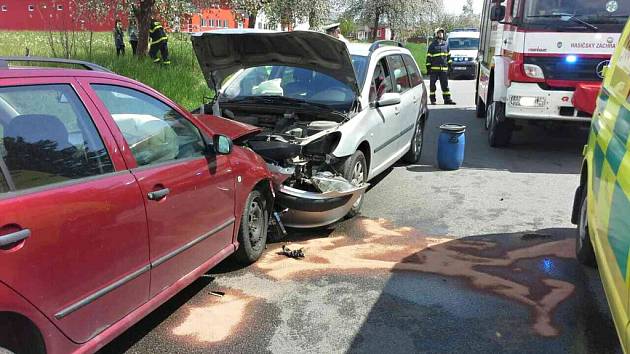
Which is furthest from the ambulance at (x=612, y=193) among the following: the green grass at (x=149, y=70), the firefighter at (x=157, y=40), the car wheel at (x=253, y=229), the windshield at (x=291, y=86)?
the firefighter at (x=157, y=40)

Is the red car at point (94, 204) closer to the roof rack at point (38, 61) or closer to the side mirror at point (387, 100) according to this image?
the roof rack at point (38, 61)

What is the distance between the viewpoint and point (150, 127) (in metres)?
3.40

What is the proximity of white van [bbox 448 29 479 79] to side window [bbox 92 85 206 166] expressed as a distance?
73.3 feet

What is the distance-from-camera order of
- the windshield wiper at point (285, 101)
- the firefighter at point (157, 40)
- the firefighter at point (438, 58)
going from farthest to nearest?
the firefighter at point (438, 58), the firefighter at point (157, 40), the windshield wiper at point (285, 101)

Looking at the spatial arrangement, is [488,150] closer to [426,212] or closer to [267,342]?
[426,212]

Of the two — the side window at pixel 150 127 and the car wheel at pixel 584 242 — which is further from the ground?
the side window at pixel 150 127

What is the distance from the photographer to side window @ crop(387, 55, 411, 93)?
23.4 feet

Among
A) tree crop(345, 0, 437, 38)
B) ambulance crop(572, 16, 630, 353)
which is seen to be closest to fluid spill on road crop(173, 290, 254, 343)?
ambulance crop(572, 16, 630, 353)

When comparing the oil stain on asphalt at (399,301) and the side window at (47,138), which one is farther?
the oil stain on asphalt at (399,301)

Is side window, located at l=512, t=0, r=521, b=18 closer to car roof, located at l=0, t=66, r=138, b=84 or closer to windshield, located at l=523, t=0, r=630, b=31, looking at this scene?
windshield, located at l=523, t=0, r=630, b=31

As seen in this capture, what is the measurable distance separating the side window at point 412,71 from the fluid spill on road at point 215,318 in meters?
4.83

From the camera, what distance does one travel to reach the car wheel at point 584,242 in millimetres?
4352

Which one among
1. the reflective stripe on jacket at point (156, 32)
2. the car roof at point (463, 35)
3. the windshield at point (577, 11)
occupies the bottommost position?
the reflective stripe on jacket at point (156, 32)

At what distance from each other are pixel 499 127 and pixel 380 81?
3.65 meters
